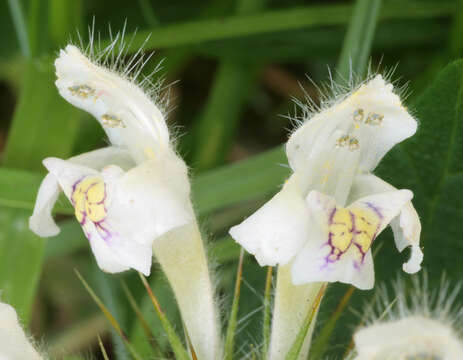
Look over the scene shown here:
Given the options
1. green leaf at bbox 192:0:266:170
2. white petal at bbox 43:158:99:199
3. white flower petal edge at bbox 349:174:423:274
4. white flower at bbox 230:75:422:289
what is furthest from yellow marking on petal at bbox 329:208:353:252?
green leaf at bbox 192:0:266:170

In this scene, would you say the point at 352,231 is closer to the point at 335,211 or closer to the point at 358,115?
the point at 335,211

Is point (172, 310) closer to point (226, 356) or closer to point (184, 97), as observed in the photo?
point (226, 356)

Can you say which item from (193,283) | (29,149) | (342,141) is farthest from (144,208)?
(29,149)

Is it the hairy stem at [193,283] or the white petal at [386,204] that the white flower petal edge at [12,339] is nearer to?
the hairy stem at [193,283]

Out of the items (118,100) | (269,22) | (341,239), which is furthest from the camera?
(269,22)

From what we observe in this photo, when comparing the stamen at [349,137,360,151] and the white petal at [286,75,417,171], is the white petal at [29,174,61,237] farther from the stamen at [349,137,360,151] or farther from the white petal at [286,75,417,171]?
the stamen at [349,137,360,151]

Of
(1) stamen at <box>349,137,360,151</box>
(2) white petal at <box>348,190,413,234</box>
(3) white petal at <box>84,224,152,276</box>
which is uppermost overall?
(1) stamen at <box>349,137,360,151</box>
